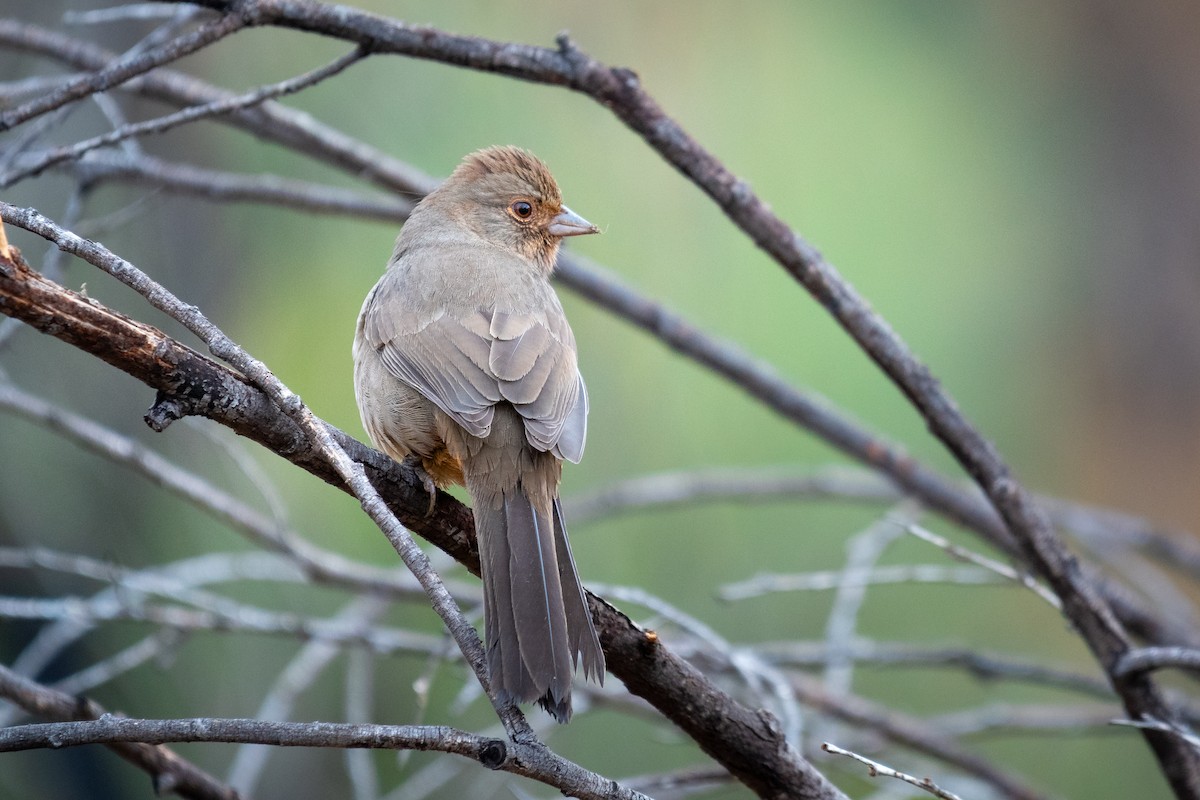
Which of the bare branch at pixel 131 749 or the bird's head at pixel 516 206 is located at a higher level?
the bird's head at pixel 516 206

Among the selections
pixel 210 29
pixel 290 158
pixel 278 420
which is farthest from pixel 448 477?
pixel 290 158

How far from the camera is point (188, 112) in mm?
2785

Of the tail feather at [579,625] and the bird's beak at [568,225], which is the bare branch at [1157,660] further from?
the bird's beak at [568,225]

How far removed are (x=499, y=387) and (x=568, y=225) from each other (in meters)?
1.36

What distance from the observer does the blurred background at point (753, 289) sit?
5852 mm

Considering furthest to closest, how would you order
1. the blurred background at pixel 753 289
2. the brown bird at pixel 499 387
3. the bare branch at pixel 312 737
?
the blurred background at pixel 753 289 → the brown bird at pixel 499 387 → the bare branch at pixel 312 737

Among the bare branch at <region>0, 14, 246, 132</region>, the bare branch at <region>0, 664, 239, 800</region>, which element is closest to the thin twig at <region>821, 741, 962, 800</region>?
the bare branch at <region>0, 664, 239, 800</region>

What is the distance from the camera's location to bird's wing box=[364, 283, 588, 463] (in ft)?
9.25

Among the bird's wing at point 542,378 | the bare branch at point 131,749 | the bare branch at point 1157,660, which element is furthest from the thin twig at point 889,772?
the bare branch at point 131,749

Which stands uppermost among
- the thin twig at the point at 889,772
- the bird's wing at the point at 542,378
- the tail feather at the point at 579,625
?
the bird's wing at the point at 542,378

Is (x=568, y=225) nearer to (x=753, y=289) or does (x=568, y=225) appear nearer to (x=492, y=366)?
(x=492, y=366)

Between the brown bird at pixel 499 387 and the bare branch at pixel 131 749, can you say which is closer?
the brown bird at pixel 499 387

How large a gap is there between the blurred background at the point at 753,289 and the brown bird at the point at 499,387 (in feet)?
5.56

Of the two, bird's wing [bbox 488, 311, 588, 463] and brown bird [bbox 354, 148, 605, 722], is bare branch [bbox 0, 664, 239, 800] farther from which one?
bird's wing [bbox 488, 311, 588, 463]
